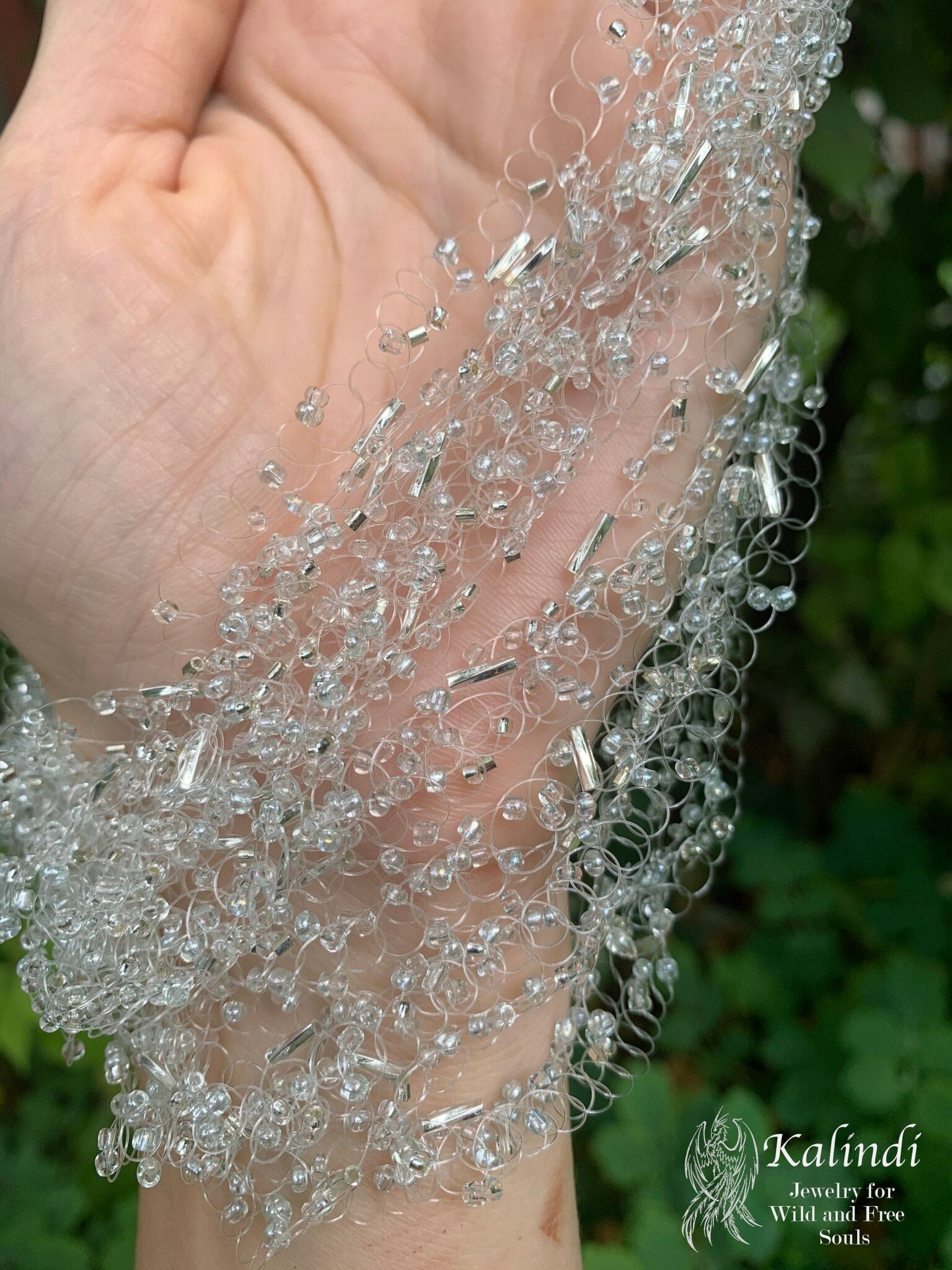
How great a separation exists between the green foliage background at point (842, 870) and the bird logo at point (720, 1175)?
0.04 ft

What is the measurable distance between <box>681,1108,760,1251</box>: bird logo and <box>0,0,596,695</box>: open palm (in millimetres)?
684

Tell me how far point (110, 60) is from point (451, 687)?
0.55 metres

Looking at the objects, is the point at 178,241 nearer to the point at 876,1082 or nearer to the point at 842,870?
the point at 876,1082

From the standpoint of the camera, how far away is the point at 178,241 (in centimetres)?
77

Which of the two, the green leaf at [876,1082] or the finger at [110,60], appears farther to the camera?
the green leaf at [876,1082]

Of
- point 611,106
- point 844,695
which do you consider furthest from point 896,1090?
point 611,106

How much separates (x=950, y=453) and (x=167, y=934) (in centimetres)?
116

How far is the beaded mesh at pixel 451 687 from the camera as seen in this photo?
731 mm

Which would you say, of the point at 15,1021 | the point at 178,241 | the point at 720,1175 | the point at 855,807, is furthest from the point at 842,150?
the point at 15,1021

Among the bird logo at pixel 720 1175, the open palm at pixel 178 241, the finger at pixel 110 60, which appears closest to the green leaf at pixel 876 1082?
the bird logo at pixel 720 1175

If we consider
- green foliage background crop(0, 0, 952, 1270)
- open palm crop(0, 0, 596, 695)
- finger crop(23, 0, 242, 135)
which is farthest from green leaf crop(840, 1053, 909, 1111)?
finger crop(23, 0, 242, 135)

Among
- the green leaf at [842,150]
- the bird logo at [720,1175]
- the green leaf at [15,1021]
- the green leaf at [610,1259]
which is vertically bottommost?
the bird logo at [720,1175]

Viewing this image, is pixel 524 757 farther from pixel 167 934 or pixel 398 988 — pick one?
pixel 167 934

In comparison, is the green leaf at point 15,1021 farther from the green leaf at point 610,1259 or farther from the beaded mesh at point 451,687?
the green leaf at point 610,1259
